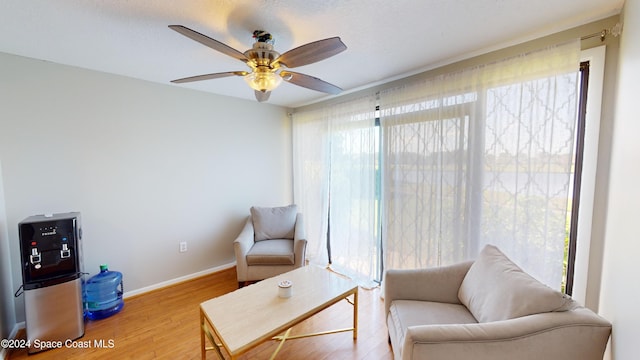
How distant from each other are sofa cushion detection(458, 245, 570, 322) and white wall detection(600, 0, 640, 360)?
0.68 ft

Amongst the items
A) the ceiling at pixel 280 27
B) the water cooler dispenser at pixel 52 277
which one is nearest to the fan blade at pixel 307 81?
the ceiling at pixel 280 27

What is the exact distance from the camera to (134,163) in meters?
2.55

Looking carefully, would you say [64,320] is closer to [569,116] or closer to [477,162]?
[477,162]

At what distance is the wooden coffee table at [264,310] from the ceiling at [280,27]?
6.00 ft

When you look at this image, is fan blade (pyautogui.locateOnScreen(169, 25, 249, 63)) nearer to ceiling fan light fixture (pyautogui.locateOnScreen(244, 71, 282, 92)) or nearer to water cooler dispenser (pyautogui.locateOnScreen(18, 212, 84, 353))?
ceiling fan light fixture (pyautogui.locateOnScreen(244, 71, 282, 92))

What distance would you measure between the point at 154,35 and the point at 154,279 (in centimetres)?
247

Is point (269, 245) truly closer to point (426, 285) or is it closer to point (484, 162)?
point (426, 285)

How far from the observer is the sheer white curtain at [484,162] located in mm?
1599

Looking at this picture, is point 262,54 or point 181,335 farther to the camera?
point 181,335

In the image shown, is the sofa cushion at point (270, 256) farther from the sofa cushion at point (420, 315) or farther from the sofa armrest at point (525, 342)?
the sofa armrest at point (525, 342)

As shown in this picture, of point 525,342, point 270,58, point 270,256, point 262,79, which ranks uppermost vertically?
point 270,58

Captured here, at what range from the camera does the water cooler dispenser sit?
176 cm

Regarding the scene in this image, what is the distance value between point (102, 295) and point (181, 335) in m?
0.91

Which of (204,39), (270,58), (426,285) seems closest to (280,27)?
(270,58)
